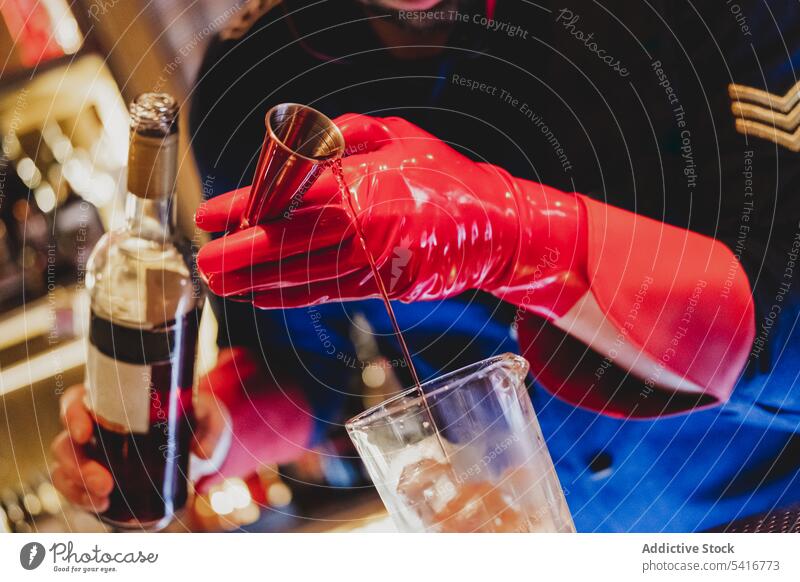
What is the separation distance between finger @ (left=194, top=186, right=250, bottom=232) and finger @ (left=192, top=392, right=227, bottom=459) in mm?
191

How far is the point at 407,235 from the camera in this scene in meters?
0.78

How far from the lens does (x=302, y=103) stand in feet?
2.67

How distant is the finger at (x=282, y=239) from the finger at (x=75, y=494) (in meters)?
0.30

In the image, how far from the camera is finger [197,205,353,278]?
0.76 metres

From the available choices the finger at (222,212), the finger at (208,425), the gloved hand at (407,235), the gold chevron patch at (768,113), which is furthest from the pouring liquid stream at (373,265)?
the gold chevron patch at (768,113)

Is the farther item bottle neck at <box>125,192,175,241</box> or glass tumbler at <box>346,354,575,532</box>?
bottle neck at <box>125,192,175,241</box>

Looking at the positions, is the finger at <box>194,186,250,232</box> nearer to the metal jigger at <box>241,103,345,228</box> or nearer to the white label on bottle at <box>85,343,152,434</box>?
the metal jigger at <box>241,103,345,228</box>

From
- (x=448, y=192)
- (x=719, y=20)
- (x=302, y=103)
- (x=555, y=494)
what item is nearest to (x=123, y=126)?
(x=302, y=103)

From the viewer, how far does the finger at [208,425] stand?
805mm

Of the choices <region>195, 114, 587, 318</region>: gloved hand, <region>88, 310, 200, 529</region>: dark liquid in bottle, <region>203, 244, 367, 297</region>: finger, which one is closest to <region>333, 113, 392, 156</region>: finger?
<region>195, 114, 587, 318</region>: gloved hand

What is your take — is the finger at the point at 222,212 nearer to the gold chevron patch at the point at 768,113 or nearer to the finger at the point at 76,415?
the finger at the point at 76,415

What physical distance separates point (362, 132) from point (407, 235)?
132mm

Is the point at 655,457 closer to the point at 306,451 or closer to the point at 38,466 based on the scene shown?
→ the point at 306,451
